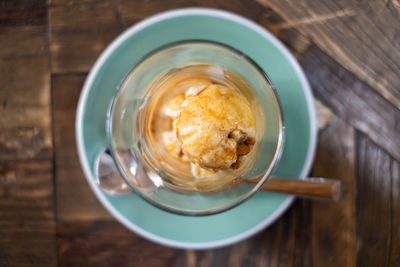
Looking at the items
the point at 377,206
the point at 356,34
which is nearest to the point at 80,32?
the point at 356,34

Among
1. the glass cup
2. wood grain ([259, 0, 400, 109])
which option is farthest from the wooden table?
the glass cup

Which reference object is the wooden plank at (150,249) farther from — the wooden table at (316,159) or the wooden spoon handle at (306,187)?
the wooden spoon handle at (306,187)

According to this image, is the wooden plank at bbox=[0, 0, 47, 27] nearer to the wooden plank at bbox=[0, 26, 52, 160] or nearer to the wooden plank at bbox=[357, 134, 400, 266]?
the wooden plank at bbox=[0, 26, 52, 160]

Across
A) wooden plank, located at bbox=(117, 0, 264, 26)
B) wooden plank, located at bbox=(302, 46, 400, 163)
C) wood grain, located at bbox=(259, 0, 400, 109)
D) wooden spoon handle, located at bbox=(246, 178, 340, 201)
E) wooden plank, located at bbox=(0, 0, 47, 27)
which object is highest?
wooden plank, located at bbox=(0, 0, 47, 27)

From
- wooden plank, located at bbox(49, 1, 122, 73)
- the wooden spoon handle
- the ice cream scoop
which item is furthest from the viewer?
wooden plank, located at bbox(49, 1, 122, 73)

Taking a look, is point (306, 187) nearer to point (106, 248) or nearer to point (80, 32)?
point (106, 248)

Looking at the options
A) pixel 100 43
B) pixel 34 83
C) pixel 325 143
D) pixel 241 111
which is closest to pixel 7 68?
pixel 34 83

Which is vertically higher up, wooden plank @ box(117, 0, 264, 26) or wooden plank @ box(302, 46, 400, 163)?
wooden plank @ box(117, 0, 264, 26)
